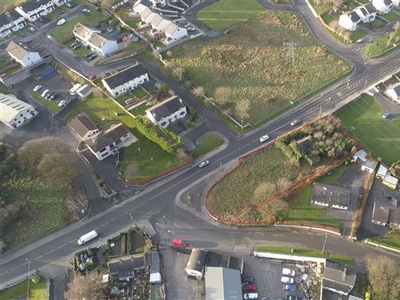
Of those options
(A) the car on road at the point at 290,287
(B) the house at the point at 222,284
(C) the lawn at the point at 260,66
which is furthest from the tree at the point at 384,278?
(C) the lawn at the point at 260,66

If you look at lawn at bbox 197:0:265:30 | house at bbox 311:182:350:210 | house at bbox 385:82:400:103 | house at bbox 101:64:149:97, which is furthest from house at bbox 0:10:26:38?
house at bbox 385:82:400:103

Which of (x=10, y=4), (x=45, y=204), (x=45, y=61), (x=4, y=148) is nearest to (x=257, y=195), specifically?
(x=45, y=204)

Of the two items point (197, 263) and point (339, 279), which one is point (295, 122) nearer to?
point (339, 279)

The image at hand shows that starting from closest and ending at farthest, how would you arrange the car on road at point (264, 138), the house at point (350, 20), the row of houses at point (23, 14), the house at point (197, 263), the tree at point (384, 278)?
the tree at point (384, 278)
the house at point (197, 263)
the car on road at point (264, 138)
the house at point (350, 20)
the row of houses at point (23, 14)

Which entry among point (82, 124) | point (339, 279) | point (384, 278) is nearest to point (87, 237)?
point (82, 124)

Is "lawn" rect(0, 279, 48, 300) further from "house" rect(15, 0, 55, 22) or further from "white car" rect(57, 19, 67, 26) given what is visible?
"house" rect(15, 0, 55, 22)

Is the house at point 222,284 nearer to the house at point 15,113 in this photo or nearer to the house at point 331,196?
the house at point 331,196

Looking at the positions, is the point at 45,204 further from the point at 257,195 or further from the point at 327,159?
the point at 327,159
